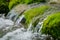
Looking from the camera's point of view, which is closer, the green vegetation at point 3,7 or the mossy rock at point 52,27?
the mossy rock at point 52,27

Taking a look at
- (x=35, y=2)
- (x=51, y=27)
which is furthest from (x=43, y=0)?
(x=51, y=27)

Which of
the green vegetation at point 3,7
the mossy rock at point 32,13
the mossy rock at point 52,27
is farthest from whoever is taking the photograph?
the green vegetation at point 3,7

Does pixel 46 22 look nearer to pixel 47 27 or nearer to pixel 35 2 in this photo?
pixel 47 27

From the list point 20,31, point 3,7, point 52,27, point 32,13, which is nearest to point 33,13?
point 32,13

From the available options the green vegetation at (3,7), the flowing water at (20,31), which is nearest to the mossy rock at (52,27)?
the flowing water at (20,31)

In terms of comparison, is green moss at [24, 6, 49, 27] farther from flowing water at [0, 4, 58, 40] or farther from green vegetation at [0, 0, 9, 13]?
green vegetation at [0, 0, 9, 13]

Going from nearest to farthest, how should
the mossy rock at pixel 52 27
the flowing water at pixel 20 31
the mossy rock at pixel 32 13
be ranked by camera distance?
the mossy rock at pixel 52 27 < the flowing water at pixel 20 31 < the mossy rock at pixel 32 13

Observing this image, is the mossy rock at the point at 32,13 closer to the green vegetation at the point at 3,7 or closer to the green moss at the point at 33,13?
the green moss at the point at 33,13

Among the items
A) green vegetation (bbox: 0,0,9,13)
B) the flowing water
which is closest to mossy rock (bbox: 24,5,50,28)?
the flowing water

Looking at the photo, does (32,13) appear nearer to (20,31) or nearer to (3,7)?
(20,31)

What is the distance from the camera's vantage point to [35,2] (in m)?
16.0

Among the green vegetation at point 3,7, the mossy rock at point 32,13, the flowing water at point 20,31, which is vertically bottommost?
the green vegetation at point 3,7

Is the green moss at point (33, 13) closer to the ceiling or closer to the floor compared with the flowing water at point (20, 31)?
closer to the ceiling

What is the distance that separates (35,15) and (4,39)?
2.56 m
